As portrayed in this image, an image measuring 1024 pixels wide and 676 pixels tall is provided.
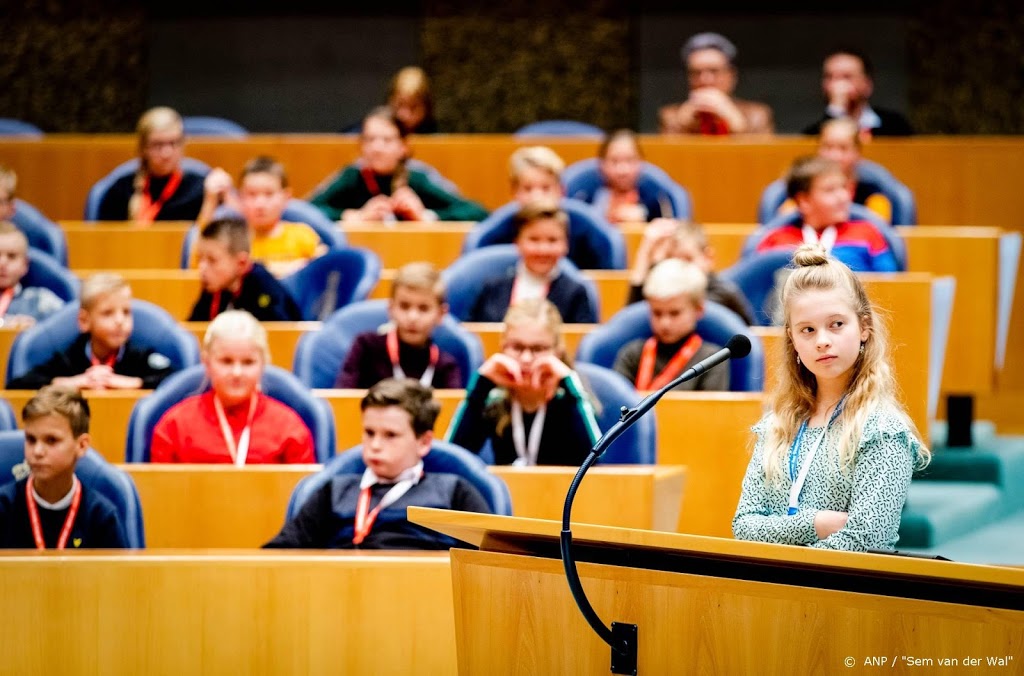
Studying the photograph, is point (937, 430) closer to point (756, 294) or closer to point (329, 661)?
point (756, 294)

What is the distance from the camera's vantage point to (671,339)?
452 centimetres

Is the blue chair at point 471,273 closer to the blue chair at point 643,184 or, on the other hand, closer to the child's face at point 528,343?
the blue chair at point 643,184

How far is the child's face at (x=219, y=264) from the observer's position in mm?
5121

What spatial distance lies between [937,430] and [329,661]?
347 centimetres

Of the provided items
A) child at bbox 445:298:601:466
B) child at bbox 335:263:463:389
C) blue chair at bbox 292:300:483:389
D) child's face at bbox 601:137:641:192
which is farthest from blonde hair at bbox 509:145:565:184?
child at bbox 445:298:601:466

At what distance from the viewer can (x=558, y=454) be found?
160 inches

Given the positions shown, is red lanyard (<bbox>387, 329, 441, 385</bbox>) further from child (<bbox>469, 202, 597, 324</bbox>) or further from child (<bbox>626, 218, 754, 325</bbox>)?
child (<bbox>626, 218, 754, 325</bbox>)

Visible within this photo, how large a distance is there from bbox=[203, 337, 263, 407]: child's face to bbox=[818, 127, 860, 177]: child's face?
8.61 feet

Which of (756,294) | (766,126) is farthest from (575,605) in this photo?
(766,126)

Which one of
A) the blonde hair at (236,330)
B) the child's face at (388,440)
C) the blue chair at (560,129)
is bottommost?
the child's face at (388,440)

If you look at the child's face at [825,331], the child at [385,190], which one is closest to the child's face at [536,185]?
the child at [385,190]

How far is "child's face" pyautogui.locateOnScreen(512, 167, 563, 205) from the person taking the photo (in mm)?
5742

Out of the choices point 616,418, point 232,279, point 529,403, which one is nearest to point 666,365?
point 616,418

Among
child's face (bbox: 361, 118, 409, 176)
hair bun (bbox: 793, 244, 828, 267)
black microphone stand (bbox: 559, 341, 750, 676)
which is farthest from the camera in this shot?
child's face (bbox: 361, 118, 409, 176)
